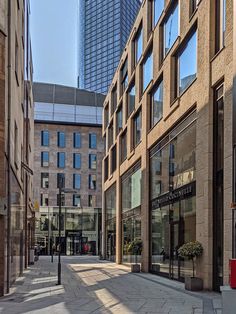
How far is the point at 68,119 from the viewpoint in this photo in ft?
245

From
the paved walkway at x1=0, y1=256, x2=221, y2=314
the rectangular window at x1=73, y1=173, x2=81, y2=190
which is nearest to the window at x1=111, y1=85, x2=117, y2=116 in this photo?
the paved walkway at x1=0, y1=256, x2=221, y2=314

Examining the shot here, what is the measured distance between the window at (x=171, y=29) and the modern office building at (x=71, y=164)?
4768 centimetres

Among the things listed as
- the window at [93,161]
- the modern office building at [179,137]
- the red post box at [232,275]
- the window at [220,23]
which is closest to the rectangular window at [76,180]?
the window at [93,161]

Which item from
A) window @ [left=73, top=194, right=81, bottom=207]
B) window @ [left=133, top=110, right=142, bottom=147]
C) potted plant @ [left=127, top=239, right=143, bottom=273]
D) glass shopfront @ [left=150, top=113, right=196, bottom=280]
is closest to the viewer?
glass shopfront @ [left=150, top=113, right=196, bottom=280]

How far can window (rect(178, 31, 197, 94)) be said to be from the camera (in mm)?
19953

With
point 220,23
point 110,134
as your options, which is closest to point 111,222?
point 110,134

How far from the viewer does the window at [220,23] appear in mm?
16859

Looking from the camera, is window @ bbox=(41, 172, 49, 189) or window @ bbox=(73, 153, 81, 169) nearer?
window @ bbox=(41, 172, 49, 189)

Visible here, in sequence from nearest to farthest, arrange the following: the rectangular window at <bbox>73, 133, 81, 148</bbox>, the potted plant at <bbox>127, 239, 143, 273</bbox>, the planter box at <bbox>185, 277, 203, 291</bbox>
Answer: the planter box at <bbox>185, 277, 203, 291</bbox>, the potted plant at <bbox>127, 239, 143, 273</bbox>, the rectangular window at <bbox>73, 133, 81, 148</bbox>

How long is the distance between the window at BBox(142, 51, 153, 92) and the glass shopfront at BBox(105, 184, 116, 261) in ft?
48.7

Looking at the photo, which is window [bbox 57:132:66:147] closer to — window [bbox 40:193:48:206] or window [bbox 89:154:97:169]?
window [bbox 89:154:97:169]

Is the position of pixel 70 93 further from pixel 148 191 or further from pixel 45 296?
pixel 45 296

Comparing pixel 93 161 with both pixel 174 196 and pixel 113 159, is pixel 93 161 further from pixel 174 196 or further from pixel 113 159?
pixel 174 196

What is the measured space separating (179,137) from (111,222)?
24.3 metres
